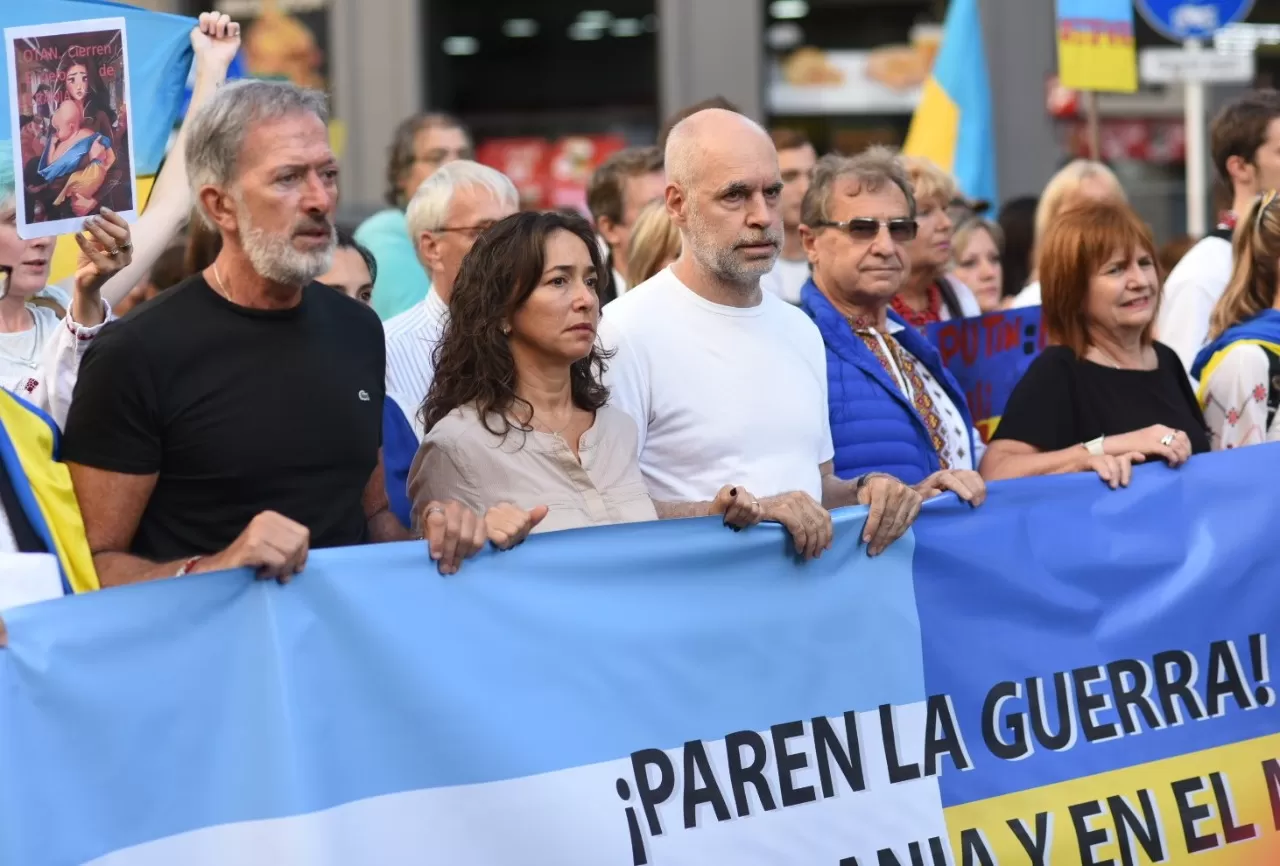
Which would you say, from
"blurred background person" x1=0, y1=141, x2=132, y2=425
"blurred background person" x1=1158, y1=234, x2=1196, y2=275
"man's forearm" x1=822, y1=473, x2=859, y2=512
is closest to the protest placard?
"blurred background person" x1=0, y1=141, x2=132, y2=425

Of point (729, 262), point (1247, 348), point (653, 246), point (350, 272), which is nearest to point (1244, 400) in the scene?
point (1247, 348)

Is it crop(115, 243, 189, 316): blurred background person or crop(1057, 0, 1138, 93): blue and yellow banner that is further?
crop(1057, 0, 1138, 93): blue and yellow banner

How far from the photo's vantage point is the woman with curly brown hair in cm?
412

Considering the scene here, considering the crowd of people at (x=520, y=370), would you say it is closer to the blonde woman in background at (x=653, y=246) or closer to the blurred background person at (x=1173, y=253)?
the blonde woman in background at (x=653, y=246)

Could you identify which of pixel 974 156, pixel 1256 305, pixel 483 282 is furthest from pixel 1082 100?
pixel 483 282

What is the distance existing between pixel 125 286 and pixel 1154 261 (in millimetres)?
2764

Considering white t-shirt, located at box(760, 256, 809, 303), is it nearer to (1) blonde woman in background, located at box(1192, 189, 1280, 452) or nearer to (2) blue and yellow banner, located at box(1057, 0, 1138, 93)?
(1) blonde woman in background, located at box(1192, 189, 1280, 452)

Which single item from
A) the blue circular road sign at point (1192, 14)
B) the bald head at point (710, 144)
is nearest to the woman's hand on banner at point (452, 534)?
the bald head at point (710, 144)

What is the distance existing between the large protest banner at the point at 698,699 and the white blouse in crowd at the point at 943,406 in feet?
A: 2.33

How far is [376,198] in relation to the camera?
14.7 metres

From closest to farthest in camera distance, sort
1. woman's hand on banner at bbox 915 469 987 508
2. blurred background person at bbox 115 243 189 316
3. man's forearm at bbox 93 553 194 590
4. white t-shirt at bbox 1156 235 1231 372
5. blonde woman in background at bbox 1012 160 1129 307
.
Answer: man's forearm at bbox 93 553 194 590, woman's hand on banner at bbox 915 469 987 508, white t-shirt at bbox 1156 235 1231 372, blurred background person at bbox 115 243 189 316, blonde woman in background at bbox 1012 160 1129 307

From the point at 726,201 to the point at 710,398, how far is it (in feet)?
1.68

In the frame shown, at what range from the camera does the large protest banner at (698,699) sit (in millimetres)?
3480

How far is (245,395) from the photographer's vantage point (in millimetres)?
3893
